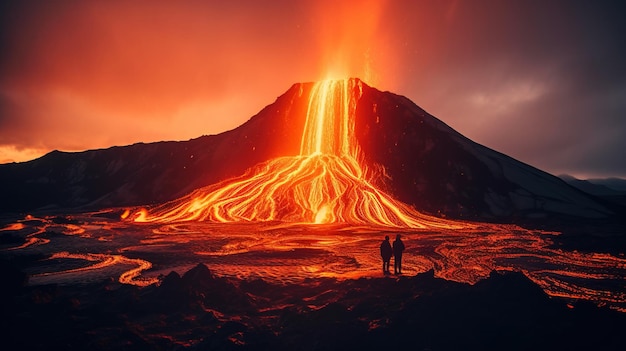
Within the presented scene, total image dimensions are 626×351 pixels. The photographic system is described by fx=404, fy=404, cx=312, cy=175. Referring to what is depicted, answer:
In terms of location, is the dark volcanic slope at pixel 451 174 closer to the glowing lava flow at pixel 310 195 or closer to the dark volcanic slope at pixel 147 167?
the glowing lava flow at pixel 310 195

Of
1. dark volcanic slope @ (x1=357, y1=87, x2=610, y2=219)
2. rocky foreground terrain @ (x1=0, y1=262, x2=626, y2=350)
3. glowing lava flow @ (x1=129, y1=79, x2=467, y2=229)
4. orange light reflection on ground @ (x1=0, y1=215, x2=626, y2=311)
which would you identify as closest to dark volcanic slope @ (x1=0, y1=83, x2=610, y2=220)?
dark volcanic slope @ (x1=357, y1=87, x2=610, y2=219)

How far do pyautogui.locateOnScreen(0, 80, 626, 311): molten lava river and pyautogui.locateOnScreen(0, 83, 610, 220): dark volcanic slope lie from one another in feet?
22.4

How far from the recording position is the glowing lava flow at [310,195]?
56.2 m

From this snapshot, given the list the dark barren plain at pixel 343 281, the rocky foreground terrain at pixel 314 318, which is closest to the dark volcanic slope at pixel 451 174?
the dark barren plain at pixel 343 281

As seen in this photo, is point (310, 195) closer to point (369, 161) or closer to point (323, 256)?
point (369, 161)

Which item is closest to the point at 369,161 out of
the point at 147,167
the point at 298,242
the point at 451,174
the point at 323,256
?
the point at 451,174

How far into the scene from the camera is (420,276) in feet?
52.6

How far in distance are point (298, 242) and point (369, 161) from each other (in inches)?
1796

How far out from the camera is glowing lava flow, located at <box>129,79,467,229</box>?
56219mm

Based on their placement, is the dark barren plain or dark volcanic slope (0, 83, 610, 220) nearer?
the dark barren plain

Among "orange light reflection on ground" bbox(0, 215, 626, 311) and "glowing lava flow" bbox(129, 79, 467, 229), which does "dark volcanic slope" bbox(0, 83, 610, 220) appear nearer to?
"glowing lava flow" bbox(129, 79, 467, 229)

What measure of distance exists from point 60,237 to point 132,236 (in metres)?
6.72

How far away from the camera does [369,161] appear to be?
78438 mm

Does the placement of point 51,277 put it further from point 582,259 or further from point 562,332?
point 582,259
